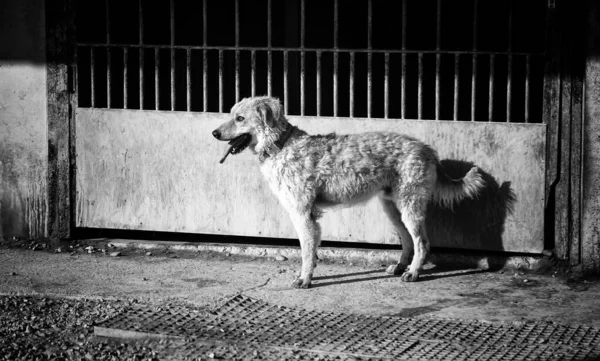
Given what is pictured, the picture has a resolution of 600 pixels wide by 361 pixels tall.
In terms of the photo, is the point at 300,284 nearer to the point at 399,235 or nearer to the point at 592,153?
the point at 399,235

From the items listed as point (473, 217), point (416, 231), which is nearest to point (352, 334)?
point (416, 231)

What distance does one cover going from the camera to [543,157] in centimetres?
750

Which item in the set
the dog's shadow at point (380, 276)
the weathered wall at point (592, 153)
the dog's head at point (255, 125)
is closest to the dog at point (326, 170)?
the dog's head at point (255, 125)

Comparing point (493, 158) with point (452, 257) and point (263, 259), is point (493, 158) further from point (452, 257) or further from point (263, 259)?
point (263, 259)

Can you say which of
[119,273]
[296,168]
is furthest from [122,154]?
[296,168]

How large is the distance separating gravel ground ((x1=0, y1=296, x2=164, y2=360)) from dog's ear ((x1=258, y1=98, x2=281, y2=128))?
5.82ft

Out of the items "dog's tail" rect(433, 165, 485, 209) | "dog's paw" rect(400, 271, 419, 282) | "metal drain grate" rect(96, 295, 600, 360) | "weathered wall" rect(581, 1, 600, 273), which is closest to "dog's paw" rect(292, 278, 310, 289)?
"metal drain grate" rect(96, 295, 600, 360)

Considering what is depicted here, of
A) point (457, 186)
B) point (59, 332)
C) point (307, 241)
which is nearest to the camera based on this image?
point (59, 332)

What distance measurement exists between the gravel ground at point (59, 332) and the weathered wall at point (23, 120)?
77.7 inches

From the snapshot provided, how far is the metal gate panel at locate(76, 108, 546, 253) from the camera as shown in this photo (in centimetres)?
759

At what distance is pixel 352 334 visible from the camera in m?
5.77

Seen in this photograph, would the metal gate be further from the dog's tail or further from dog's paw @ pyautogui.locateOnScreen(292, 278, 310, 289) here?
dog's paw @ pyautogui.locateOnScreen(292, 278, 310, 289)

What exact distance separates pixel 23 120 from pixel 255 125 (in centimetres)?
260

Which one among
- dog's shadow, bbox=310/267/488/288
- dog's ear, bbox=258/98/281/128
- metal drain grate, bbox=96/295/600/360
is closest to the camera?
metal drain grate, bbox=96/295/600/360
